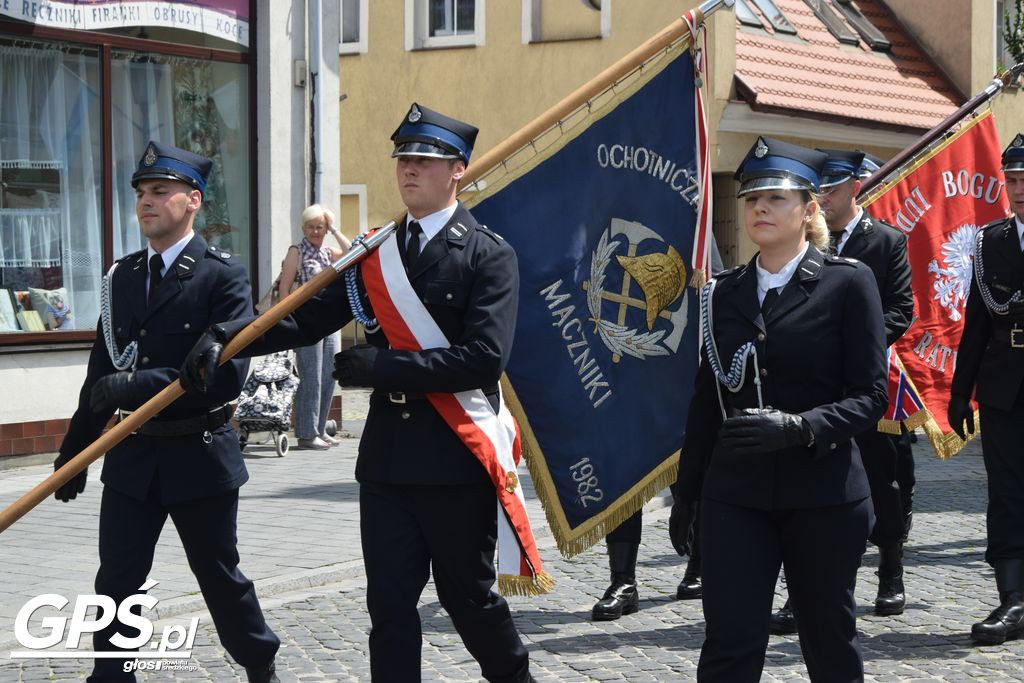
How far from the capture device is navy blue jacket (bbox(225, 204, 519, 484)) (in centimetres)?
488

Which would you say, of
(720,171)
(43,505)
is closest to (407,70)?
(720,171)

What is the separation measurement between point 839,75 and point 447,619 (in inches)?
649

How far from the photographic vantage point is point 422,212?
5117 mm

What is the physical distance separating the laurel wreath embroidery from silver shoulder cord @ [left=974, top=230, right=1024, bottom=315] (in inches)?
63.9

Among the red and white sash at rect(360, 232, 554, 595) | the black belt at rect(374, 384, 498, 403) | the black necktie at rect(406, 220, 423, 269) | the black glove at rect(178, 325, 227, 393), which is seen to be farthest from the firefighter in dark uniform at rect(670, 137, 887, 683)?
the black glove at rect(178, 325, 227, 393)

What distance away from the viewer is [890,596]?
746cm

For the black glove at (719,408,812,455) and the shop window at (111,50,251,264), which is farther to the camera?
the shop window at (111,50,251,264)

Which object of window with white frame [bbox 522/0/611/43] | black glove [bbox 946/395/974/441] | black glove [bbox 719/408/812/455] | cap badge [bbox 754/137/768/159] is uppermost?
window with white frame [bbox 522/0/611/43]

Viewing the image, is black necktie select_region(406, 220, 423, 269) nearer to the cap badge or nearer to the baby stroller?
the cap badge

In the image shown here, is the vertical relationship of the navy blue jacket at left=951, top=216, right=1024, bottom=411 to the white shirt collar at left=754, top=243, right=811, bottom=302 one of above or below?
below

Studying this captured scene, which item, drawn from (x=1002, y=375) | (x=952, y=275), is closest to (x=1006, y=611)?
(x=1002, y=375)

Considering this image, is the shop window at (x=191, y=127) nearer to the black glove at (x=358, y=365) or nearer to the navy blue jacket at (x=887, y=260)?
the navy blue jacket at (x=887, y=260)

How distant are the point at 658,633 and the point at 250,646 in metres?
2.14

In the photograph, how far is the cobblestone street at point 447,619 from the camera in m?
6.38
